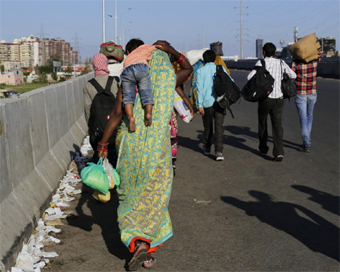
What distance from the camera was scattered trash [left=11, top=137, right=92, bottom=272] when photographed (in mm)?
4781


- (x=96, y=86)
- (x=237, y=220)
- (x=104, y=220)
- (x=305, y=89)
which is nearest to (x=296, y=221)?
(x=237, y=220)

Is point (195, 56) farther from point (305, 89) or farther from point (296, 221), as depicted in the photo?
point (296, 221)

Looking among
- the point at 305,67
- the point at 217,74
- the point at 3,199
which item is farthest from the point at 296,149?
the point at 3,199

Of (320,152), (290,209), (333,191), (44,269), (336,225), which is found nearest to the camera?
(44,269)

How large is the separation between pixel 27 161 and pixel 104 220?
1002 mm

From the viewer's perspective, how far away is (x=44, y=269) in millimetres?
4758

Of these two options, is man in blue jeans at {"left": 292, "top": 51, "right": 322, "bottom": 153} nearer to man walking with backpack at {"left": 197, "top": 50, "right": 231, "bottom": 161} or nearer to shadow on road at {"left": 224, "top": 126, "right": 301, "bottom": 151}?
shadow on road at {"left": 224, "top": 126, "right": 301, "bottom": 151}

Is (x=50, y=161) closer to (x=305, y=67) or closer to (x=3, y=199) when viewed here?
(x=3, y=199)

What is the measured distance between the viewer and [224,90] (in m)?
9.76

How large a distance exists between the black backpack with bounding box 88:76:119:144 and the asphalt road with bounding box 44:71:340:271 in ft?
2.83

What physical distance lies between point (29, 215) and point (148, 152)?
1501 millimetres

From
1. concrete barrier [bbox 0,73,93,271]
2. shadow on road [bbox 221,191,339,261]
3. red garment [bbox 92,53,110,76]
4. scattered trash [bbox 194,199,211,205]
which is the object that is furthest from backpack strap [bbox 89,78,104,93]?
shadow on road [bbox 221,191,339,261]

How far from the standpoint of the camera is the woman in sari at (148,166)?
483cm

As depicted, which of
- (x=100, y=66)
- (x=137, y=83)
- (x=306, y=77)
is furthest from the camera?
(x=306, y=77)
